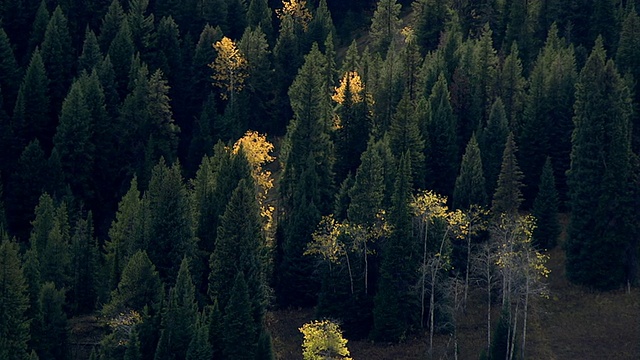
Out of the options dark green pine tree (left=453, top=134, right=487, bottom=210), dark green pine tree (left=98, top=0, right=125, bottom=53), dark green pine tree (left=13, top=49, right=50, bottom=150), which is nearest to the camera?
dark green pine tree (left=453, top=134, right=487, bottom=210)

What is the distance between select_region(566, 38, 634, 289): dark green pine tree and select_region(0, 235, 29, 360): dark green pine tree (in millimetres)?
48164

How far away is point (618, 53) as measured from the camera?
119m

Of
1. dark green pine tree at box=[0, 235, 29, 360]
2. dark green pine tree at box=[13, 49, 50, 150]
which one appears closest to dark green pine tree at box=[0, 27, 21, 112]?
dark green pine tree at box=[13, 49, 50, 150]

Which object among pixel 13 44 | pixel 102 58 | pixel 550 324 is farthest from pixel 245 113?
pixel 550 324

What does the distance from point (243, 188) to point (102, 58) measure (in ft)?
166

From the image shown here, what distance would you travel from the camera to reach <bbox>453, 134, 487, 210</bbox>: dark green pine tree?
346ft

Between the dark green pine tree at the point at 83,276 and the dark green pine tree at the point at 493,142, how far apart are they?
38638 millimetres

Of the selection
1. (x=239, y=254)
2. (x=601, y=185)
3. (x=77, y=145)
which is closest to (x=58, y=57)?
(x=77, y=145)

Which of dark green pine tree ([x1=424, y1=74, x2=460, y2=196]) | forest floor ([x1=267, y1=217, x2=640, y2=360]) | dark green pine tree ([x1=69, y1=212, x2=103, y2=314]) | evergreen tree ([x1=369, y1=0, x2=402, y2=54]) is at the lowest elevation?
forest floor ([x1=267, y1=217, x2=640, y2=360])

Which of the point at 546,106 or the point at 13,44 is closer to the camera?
the point at 546,106

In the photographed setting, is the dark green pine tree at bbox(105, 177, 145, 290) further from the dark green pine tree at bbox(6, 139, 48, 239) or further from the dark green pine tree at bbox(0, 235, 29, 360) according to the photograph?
the dark green pine tree at bbox(6, 139, 48, 239)

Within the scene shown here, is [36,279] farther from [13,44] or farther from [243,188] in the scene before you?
[13,44]

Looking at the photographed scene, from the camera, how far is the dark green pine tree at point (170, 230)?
10224cm

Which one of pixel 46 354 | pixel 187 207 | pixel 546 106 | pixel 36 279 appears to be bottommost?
pixel 46 354
